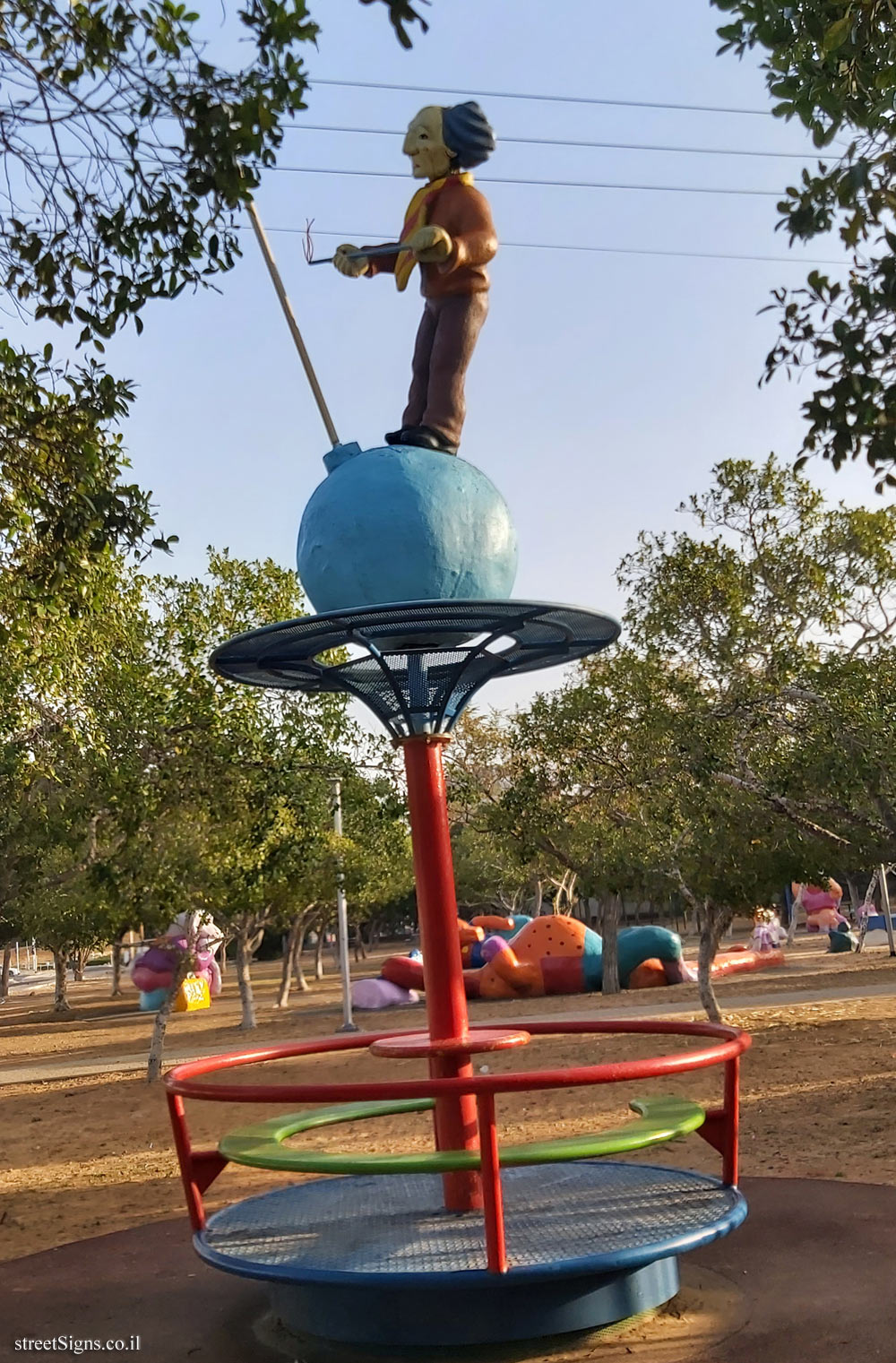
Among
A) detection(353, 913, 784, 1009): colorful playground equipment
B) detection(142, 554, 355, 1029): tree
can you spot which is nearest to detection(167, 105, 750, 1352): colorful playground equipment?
detection(142, 554, 355, 1029): tree

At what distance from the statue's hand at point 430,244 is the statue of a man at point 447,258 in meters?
0.03

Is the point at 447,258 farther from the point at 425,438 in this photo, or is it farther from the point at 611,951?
the point at 611,951

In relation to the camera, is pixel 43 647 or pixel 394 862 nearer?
pixel 43 647

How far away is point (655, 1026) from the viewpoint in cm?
667

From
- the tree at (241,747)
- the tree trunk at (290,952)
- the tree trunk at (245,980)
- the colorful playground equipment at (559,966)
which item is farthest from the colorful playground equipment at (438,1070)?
the tree trunk at (290,952)

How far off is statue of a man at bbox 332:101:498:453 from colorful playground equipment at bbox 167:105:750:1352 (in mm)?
11

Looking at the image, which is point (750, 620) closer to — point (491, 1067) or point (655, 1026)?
point (491, 1067)

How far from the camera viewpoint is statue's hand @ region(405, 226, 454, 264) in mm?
6496

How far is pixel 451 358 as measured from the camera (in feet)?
22.1

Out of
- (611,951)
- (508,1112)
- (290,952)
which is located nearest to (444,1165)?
(508,1112)

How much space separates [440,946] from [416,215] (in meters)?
3.94

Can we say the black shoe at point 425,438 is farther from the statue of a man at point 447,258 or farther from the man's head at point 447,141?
the man's head at point 447,141

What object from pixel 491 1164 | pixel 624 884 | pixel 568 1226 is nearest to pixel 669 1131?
pixel 568 1226

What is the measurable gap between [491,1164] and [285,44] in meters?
5.25
